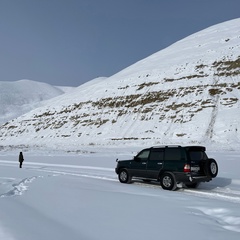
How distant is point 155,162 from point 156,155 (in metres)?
0.34

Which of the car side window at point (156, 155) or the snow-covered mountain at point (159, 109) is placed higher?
the snow-covered mountain at point (159, 109)

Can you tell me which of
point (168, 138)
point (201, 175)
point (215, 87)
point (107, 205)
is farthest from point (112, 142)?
point (107, 205)

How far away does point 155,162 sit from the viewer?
12586mm

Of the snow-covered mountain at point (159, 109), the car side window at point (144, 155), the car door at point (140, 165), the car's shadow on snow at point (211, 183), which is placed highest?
the snow-covered mountain at point (159, 109)

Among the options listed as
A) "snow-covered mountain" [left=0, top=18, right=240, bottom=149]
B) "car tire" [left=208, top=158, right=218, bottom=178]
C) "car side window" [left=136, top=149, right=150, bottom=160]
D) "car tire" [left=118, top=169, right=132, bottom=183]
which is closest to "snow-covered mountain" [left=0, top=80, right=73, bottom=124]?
"snow-covered mountain" [left=0, top=18, right=240, bottom=149]

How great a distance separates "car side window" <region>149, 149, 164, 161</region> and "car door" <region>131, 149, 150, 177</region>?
14.1 inches

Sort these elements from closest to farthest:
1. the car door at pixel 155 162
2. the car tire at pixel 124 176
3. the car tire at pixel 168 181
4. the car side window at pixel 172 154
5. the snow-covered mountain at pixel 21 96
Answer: the car tire at pixel 168 181
the car side window at pixel 172 154
the car door at pixel 155 162
the car tire at pixel 124 176
the snow-covered mountain at pixel 21 96

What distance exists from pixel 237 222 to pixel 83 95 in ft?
249

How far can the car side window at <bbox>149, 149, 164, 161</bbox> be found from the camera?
40.9 ft

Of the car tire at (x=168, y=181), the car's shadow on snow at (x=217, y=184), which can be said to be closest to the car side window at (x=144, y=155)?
the car tire at (x=168, y=181)

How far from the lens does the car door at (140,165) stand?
1316 cm

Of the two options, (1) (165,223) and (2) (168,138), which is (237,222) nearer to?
(1) (165,223)

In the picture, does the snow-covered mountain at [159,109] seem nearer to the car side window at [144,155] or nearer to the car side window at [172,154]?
the car side window at [144,155]

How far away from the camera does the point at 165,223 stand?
593 cm
